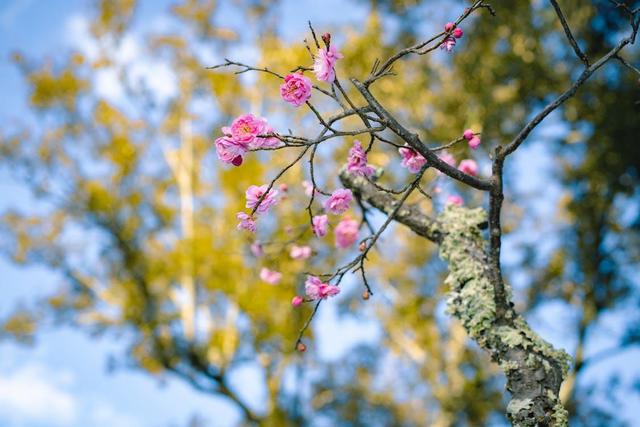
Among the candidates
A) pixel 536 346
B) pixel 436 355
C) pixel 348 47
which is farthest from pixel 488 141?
pixel 536 346

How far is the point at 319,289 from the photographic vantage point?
5.72 ft

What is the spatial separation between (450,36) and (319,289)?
0.91 meters

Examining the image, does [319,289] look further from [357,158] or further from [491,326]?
[491,326]

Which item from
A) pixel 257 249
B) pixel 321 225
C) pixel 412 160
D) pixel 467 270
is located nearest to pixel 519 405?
pixel 467 270

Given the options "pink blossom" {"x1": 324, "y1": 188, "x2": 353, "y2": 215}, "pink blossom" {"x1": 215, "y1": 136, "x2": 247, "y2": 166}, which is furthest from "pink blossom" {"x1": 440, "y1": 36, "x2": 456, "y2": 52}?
"pink blossom" {"x1": 215, "y1": 136, "x2": 247, "y2": 166}

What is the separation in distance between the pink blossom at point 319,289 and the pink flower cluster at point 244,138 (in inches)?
20.4

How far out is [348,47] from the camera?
6.82m

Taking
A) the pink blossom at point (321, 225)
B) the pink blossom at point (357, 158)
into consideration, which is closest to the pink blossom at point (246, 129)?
the pink blossom at point (357, 158)

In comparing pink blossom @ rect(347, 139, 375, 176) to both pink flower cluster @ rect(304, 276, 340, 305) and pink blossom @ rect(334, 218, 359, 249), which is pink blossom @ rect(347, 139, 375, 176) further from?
pink blossom @ rect(334, 218, 359, 249)

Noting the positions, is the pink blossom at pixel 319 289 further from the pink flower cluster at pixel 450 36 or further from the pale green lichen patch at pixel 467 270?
the pink flower cluster at pixel 450 36

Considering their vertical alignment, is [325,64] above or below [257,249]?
below

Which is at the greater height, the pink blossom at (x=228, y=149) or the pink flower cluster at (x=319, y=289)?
the pink blossom at (x=228, y=149)

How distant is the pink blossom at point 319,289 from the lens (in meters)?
1.73

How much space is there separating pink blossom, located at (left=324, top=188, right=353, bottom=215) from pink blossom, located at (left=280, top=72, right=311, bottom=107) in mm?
447
